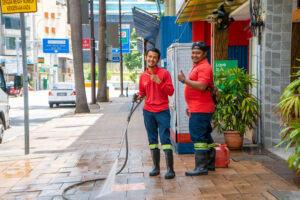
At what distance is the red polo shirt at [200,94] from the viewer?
5.48 metres

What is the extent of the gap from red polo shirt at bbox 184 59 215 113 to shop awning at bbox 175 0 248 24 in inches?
181

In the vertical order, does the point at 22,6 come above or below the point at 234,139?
above

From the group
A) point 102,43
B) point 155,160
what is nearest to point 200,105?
point 155,160

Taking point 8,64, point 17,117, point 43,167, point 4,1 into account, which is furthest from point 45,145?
point 8,64

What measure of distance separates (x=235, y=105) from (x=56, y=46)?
→ 3515 cm

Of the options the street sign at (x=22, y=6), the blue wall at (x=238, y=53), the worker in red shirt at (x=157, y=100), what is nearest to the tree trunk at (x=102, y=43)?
the blue wall at (x=238, y=53)

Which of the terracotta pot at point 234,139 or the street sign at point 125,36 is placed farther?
the street sign at point 125,36

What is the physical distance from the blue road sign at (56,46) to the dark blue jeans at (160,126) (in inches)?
1414

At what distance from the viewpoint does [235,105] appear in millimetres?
7832

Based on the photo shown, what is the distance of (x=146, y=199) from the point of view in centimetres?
473

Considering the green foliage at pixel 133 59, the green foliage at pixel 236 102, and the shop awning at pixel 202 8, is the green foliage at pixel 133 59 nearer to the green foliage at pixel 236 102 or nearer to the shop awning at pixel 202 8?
the shop awning at pixel 202 8

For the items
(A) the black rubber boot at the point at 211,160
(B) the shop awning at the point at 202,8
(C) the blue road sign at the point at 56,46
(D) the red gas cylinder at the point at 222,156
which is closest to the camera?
(A) the black rubber boot at the point at 211,160

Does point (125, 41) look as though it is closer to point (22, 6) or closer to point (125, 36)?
point (125, 36)

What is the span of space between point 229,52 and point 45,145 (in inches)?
248
